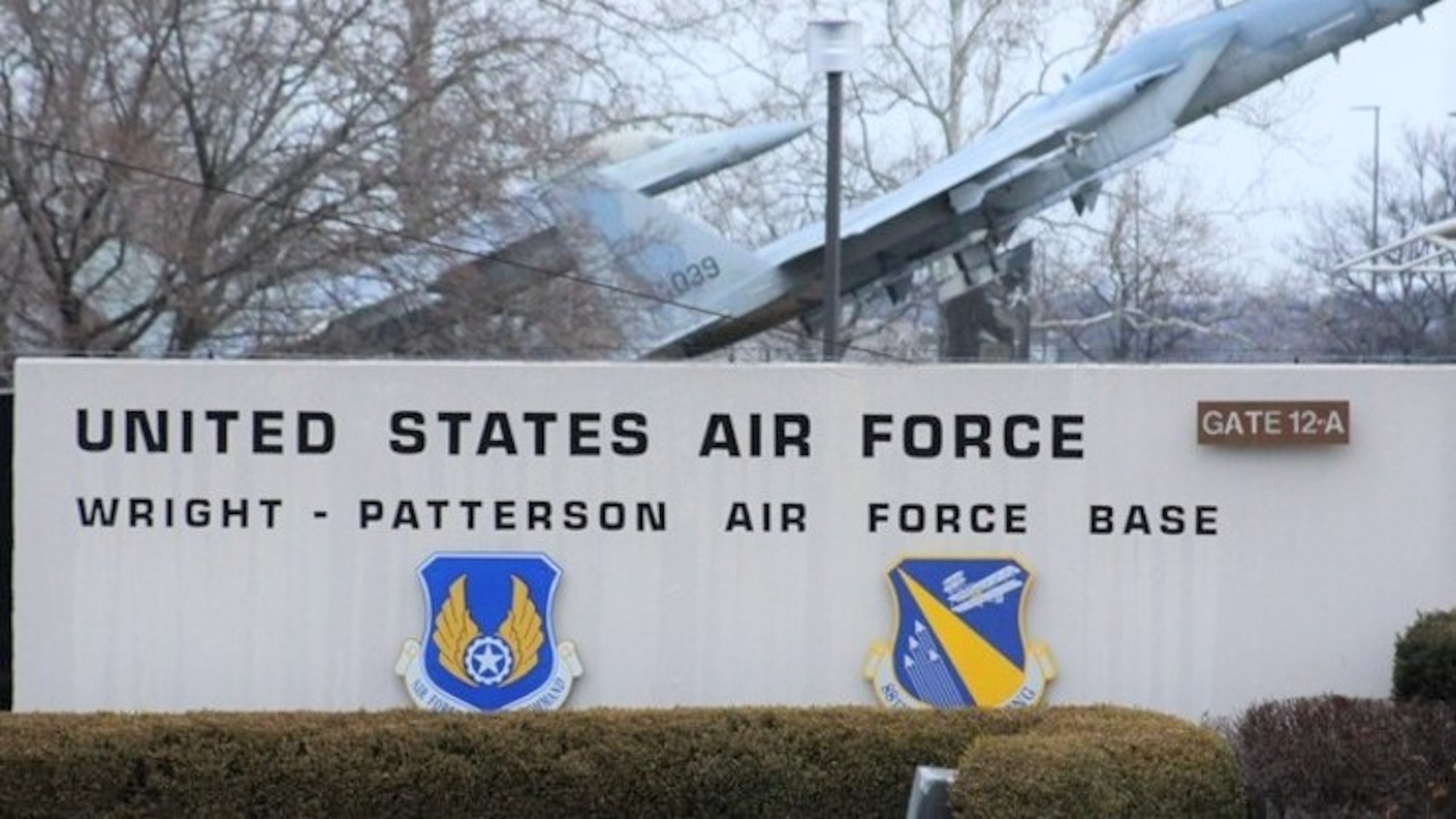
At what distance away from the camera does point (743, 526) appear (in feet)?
37.2

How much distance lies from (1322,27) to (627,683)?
876 inches

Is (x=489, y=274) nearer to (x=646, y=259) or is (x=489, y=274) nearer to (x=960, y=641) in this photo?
(x=646, y=259)

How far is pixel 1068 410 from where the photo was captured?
11.3 m

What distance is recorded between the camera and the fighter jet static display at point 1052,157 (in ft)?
98.2

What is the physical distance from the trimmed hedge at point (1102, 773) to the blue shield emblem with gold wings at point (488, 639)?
276 cm

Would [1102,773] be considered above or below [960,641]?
below

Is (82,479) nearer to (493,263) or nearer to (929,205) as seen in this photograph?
(493,263)

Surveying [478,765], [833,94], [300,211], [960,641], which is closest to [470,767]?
[478,765]

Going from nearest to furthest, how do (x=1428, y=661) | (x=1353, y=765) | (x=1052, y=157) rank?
1. (x=1353, y=765)
2. (x=1428, y=661)
3. (x=1052, y=157)

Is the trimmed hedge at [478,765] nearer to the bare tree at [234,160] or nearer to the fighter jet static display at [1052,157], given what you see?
the bare tree at [234,160]

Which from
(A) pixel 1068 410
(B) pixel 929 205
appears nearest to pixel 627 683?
(A) pixel 1068 410

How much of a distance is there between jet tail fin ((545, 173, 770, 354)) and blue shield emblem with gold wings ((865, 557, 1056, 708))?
421 inches

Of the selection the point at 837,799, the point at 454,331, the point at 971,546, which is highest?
the point at 454,331

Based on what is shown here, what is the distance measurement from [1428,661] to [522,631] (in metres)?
4.05
